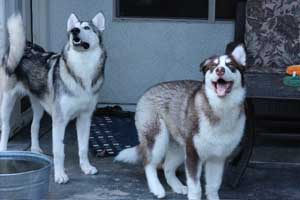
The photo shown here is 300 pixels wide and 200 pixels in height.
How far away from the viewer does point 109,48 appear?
7637 millimetres

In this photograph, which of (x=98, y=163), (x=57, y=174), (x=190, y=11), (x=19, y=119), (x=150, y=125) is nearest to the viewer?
(x=150, y=125)

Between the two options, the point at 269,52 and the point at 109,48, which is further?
the point at 109,48

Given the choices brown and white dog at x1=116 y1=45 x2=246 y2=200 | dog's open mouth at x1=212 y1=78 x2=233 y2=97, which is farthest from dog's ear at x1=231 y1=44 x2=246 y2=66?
dog's open mouth at x1=212 y1=78 x2=233 y2=97

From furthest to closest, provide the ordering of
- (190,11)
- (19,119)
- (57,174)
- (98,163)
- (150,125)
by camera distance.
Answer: (190,11) → (19,119) → (98,163) → (57,174) → (150,125)

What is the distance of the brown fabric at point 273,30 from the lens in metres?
6.96

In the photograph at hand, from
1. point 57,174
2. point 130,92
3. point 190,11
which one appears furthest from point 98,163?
point 190,11

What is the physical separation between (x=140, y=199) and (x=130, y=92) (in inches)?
110

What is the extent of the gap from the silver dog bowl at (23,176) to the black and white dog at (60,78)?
28.3 inches

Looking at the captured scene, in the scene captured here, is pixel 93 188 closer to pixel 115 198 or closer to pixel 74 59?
pixel 115 198

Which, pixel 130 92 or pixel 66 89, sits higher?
pixel 66 89

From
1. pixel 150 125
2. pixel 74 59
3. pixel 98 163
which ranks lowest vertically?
pixel 98 163

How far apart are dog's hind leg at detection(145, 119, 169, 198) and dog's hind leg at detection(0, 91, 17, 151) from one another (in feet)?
4.90

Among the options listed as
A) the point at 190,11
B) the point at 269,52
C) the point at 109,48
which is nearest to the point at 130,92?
the point at 109,48

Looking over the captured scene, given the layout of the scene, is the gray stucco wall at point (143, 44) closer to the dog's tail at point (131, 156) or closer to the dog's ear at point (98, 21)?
the dog's ear at point (98, 21)
